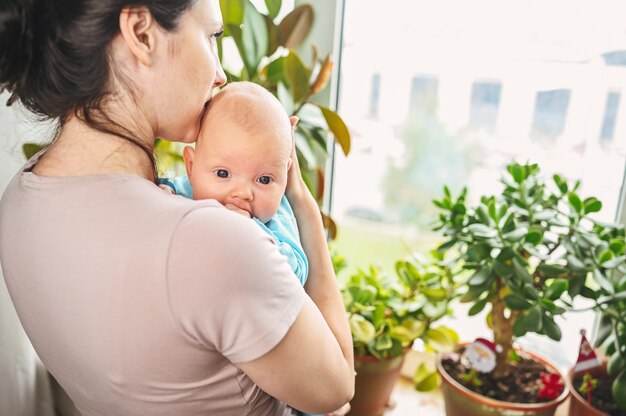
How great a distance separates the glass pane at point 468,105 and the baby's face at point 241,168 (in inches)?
28.9

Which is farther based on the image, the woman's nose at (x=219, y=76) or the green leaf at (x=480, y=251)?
the green leaf at (x=480, y=251)

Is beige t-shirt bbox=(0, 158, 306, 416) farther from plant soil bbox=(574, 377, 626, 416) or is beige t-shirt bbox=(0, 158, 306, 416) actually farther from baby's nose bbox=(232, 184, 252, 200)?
A: plant soil bbox=(574, 377, 626, 416)

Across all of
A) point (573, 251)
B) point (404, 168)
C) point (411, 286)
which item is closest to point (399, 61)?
point (404, 168)

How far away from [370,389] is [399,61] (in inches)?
41.4

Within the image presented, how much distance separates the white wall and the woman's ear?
58cm

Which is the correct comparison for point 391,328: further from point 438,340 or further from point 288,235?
point 288,235

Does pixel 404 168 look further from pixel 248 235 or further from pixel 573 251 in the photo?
pixel 248 235

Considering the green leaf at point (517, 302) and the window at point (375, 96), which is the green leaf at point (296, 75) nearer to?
the window at point (375, 96)

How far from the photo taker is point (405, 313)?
167 centimetres

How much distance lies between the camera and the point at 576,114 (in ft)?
5.53

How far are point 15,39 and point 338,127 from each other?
3.09ft

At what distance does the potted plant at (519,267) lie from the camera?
4.27ft

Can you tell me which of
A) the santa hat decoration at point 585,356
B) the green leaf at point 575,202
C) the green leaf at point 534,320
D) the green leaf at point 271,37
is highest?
the green leaf at point 271,37

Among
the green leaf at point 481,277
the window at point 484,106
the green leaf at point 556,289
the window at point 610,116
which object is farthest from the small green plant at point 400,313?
the window at point 610,116
